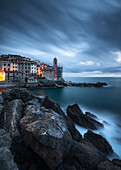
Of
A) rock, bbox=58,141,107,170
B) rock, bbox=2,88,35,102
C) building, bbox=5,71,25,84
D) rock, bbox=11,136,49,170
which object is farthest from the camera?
building, bbox=5,71,25,84

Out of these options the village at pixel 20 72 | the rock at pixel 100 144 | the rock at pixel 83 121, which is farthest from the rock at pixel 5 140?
the village at pixel 20 72

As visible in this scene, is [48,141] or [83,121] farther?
[83,121]

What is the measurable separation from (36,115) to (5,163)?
2990 mm

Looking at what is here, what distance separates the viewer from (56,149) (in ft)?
14.0

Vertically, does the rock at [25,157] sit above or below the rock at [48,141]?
below

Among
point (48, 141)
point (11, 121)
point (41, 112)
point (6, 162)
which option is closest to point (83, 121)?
point (41, 112)

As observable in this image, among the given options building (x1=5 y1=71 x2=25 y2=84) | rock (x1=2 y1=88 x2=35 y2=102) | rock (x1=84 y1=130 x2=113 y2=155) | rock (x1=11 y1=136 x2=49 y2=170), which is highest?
building (x1=5 y1=71 x2=25 y2=84)

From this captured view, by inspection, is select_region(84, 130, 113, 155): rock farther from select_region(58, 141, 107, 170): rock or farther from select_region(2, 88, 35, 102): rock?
select_region(2, 88, 35, 102): rock

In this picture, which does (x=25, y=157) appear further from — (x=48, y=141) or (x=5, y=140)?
(x=48, y=141)

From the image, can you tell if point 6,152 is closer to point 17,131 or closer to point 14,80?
point 17,131

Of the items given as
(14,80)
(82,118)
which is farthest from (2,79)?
(82,118)

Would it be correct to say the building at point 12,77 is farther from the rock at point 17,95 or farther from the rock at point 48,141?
the rock at point 48,141

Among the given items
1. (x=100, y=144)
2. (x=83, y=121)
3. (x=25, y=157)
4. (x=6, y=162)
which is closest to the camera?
(x=6, y=162)

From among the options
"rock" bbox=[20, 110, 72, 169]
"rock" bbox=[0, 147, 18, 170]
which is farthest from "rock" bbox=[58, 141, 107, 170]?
"rock" bbox=[0, 147, 18, 170]
